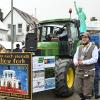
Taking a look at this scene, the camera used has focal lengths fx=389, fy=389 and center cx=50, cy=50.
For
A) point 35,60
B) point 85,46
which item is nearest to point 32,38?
point 35,60

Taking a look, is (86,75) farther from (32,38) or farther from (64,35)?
(64,35)

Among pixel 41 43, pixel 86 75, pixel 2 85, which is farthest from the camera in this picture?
pixel 41 43

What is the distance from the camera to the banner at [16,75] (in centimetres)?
948

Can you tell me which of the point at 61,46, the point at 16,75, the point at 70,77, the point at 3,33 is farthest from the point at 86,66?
the point at 3,33

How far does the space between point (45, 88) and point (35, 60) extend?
1042 millimetres

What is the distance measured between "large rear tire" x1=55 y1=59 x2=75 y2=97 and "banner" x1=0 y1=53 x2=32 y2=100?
1.79 metres

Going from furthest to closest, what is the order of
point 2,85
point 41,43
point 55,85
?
point 41,43, point 55,85, point 2,85

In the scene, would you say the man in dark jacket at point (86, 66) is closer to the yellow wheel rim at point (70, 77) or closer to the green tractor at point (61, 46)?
the green tractor at point (61, 46)

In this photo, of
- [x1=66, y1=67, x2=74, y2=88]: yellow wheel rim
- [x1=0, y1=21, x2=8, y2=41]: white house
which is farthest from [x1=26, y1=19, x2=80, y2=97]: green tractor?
[x1=0, y1=21, x2=8, y2=41]: white house

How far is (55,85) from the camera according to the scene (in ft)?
36.2

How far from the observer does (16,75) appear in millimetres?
9703

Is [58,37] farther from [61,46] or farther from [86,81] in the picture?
[86,81]

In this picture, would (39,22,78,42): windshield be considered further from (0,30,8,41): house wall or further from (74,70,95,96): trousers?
(0,30,8,41): house wall

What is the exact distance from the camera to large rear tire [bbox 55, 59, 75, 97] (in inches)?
441
